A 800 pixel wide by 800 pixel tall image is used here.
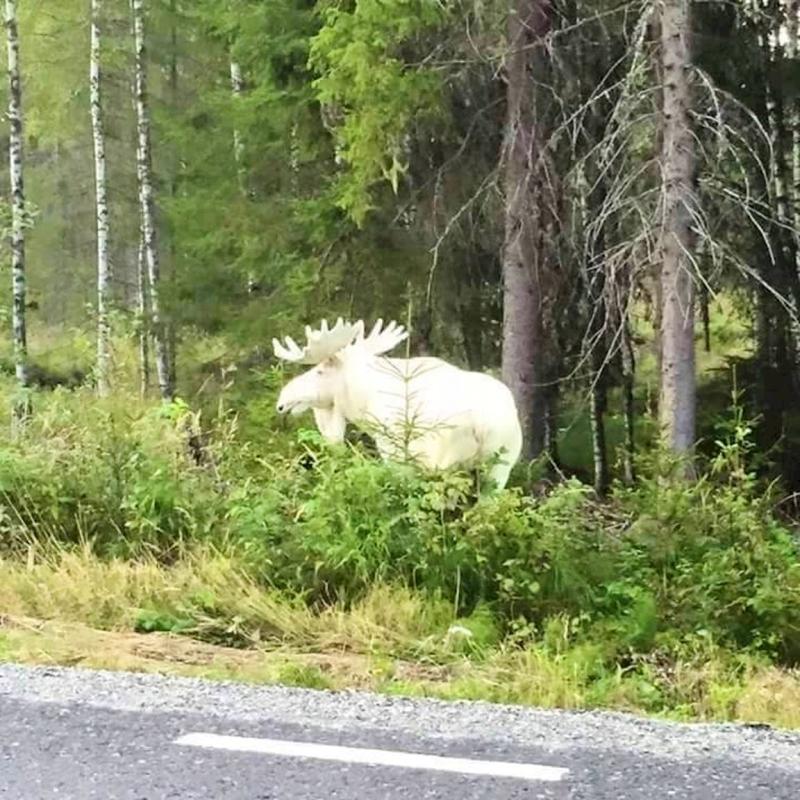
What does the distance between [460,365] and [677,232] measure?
200 inches

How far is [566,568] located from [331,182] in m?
7.63

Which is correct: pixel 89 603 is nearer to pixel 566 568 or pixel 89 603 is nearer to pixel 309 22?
pixel 566 568

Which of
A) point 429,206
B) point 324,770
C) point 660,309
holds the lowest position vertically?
point 324,770

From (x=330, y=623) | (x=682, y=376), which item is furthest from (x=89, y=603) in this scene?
(x=682, y=376)

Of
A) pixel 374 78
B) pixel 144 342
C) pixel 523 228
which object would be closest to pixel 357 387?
pixel 523 228

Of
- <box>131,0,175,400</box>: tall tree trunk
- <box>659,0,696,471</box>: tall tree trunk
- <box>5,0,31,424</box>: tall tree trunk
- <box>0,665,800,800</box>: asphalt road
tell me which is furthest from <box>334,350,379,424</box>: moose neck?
<box>131,0,175,400</box>: tall tree trunk

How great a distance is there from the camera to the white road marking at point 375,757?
4.29 metres

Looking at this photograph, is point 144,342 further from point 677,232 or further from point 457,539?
point 457,539

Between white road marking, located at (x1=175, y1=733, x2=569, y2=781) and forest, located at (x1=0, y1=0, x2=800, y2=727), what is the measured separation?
1.26m

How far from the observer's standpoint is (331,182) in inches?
548

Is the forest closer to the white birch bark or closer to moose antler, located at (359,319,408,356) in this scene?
the white birch bark

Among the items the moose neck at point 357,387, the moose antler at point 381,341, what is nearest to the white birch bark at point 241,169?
the moose antler at point 381,341

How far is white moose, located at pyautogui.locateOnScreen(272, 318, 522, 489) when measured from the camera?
8.45 m

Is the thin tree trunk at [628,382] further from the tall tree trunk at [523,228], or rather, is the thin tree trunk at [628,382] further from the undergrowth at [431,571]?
the undergrowth at [431,571]
